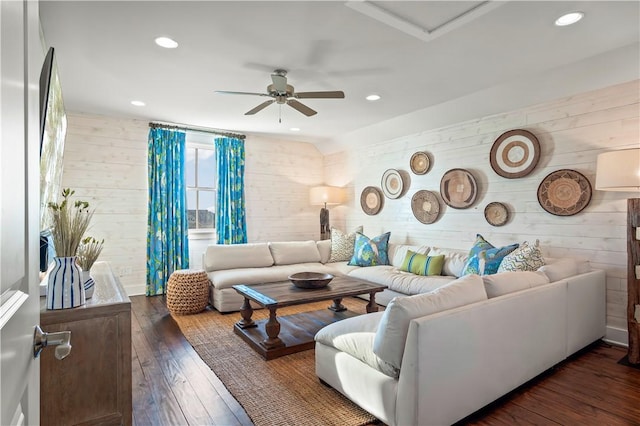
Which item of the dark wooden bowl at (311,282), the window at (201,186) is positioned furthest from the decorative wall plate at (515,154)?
the window at (201,186)

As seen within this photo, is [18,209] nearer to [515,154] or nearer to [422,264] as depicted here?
[422,264]

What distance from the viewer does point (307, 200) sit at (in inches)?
268

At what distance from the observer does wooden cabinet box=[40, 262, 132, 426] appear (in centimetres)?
178

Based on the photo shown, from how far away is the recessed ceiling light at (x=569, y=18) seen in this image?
2.40 metres

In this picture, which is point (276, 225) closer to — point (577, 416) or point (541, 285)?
point (541, 285)

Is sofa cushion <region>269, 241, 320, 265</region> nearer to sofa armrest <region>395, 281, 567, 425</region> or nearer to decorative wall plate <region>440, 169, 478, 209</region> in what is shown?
decorative wall plate <region>440, 169, 478, 209</region>

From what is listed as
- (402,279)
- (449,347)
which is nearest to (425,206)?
(402,279)

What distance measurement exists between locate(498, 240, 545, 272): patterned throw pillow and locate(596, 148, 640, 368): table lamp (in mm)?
634

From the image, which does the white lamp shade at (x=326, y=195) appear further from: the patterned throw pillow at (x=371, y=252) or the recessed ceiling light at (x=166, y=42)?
the recessed ceiling light at (x=166, y=42)

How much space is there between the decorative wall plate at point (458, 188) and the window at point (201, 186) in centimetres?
373

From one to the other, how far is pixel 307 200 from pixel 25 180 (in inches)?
240

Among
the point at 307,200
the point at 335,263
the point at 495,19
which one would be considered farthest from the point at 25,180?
the point at 307,200

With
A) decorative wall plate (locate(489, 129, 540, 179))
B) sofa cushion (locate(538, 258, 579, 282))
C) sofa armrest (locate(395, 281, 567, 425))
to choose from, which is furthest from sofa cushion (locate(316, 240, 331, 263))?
sofa armrest (locate(395, 281, 567, 425))

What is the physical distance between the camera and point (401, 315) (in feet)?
5.97
